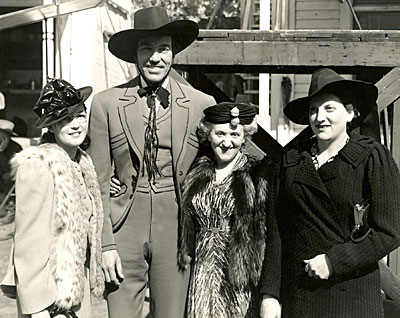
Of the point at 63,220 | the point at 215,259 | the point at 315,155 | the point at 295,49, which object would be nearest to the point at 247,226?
the point at 215,259

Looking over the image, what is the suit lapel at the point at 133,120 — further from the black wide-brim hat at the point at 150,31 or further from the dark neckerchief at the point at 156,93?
the black wide-brim hat at the point at 150,31

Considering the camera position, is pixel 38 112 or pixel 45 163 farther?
pixel 38 112

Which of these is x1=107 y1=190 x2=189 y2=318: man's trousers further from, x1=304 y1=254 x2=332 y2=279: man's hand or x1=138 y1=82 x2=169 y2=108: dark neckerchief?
x1=304 y1=254 x2=332 y2=279: man's hand

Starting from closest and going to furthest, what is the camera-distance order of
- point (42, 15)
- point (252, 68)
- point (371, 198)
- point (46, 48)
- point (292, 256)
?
point (371, 198) < point (292, 256) < point (252, 68) < point (42, 15) < point (46, 48)

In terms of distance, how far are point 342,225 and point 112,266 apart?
128 centimetres

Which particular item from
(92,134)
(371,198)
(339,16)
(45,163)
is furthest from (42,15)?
(371,198)

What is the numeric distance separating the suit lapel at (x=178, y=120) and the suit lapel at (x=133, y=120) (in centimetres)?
18

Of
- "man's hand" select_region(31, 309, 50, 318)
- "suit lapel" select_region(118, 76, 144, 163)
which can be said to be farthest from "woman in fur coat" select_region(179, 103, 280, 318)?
"man's hand" select_region(31, 309, 50, 318)

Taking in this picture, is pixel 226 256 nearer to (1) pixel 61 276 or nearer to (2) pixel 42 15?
(1) pixel 61 276

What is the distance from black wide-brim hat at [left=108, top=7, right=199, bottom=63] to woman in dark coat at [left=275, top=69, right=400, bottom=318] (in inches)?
38.0

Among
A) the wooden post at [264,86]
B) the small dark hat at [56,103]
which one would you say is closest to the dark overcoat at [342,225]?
the small dark hat at [56,103]

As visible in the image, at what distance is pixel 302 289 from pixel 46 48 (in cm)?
871

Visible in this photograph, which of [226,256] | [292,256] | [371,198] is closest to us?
[371,198]

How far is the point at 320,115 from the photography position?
3148 mm
